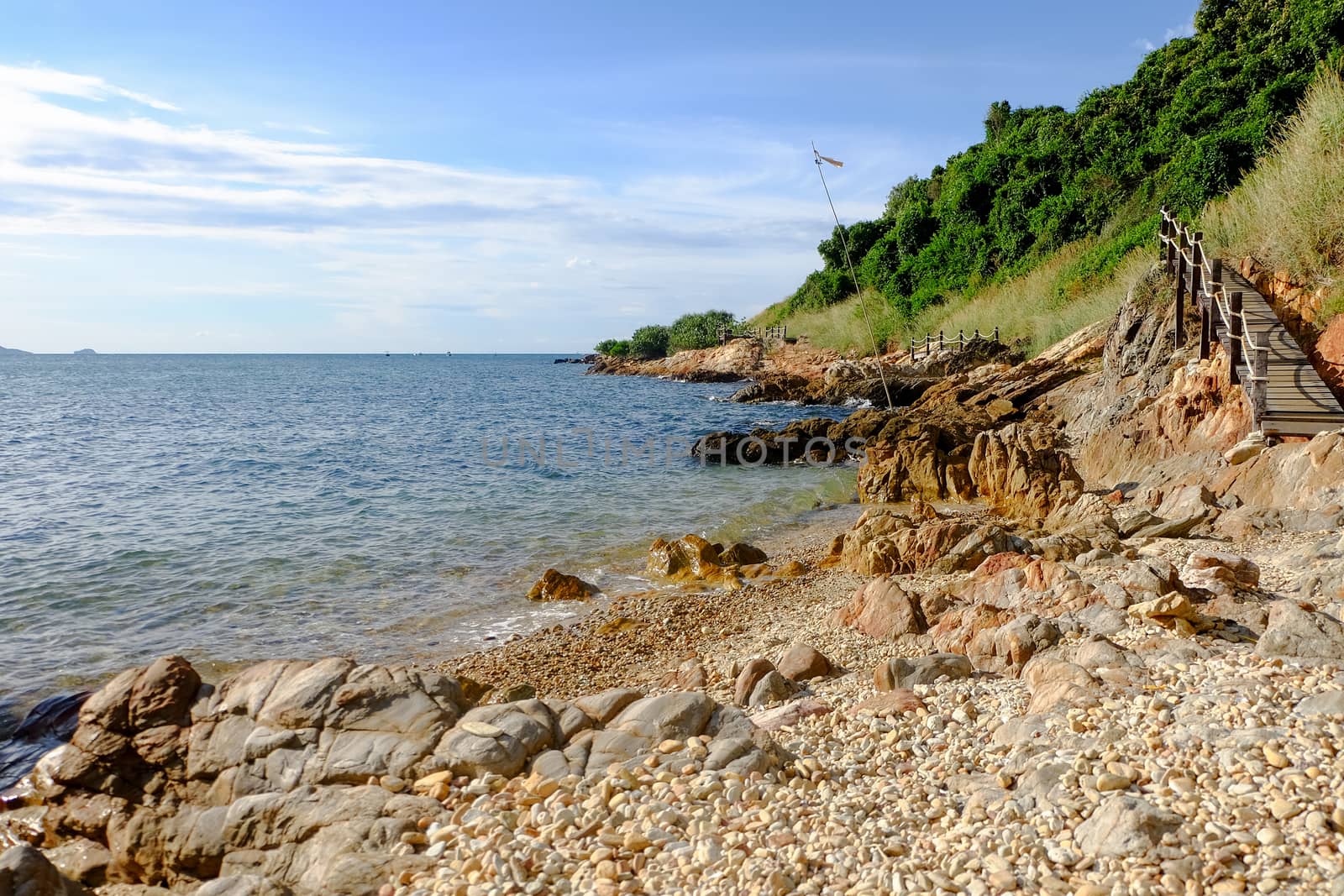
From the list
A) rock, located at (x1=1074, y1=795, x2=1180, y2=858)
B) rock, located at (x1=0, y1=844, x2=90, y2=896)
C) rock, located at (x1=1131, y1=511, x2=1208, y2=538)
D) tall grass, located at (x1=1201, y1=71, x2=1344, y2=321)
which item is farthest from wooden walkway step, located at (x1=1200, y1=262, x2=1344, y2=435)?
rock, located at (x1=0, y1=844, x2=90, y2=896)

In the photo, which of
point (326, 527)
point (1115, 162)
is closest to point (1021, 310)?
point (1115, 162)

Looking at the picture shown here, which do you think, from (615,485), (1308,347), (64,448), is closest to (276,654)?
(615,485)

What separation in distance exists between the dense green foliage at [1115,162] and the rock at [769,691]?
1450 centimetres

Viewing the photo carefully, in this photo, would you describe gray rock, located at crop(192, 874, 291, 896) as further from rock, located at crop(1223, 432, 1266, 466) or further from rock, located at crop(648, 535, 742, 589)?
rock, located at crop(1223, 432, 1266, 466)

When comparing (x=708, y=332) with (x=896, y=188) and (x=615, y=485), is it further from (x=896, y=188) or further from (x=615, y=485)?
(x=615, y=485)

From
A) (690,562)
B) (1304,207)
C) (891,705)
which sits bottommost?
(690,562)

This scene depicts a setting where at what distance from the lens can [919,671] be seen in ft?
19.8

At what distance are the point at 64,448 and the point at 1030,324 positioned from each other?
32722mm

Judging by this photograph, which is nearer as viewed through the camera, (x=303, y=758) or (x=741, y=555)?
(x=303, y=758)

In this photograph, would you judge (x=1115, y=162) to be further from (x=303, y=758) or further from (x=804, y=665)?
(x=303, y=758)

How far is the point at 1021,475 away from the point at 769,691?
9713 mm

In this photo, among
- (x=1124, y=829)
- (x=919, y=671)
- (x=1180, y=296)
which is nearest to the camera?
(x=1124, y=829)

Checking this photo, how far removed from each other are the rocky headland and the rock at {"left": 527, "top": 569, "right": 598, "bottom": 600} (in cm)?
252

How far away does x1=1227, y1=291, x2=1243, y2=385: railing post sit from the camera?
1261cm
